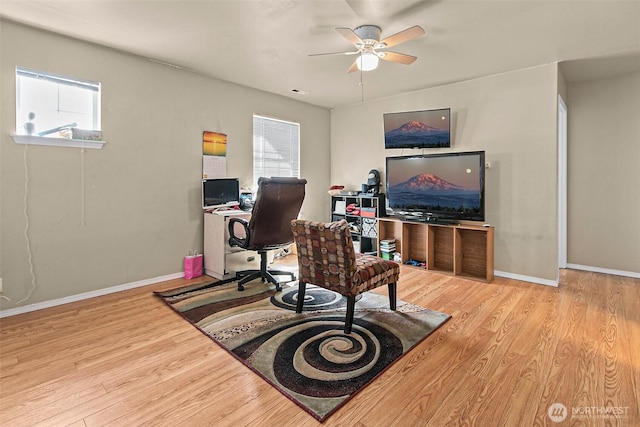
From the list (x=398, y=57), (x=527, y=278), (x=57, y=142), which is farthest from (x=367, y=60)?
(x=527, y=278)

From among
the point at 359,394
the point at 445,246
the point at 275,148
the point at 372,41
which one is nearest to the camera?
the point at 359,394

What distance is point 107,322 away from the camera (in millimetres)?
2598

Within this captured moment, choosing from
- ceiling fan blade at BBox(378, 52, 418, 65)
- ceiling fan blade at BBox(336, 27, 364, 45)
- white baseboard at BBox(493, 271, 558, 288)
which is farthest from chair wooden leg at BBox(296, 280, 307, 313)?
white baseboard at BBox(493, 271, 558, 288)

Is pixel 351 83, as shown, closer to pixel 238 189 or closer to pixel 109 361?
pixel 238 189

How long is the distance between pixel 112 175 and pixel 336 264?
8.30 ft

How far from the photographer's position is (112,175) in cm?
323

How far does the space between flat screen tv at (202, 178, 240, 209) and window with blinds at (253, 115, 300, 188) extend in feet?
1.67

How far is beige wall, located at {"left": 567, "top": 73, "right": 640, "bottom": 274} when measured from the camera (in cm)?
381

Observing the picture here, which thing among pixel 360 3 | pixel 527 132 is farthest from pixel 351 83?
pixel 527 132

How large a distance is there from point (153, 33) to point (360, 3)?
6.06 feet

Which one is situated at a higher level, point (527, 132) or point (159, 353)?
point (527, 132)

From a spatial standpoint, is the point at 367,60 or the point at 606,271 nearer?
the point at 367,60

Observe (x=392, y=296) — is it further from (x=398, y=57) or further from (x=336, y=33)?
(x=336, y=33)

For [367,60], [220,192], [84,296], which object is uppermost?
[367,60]
